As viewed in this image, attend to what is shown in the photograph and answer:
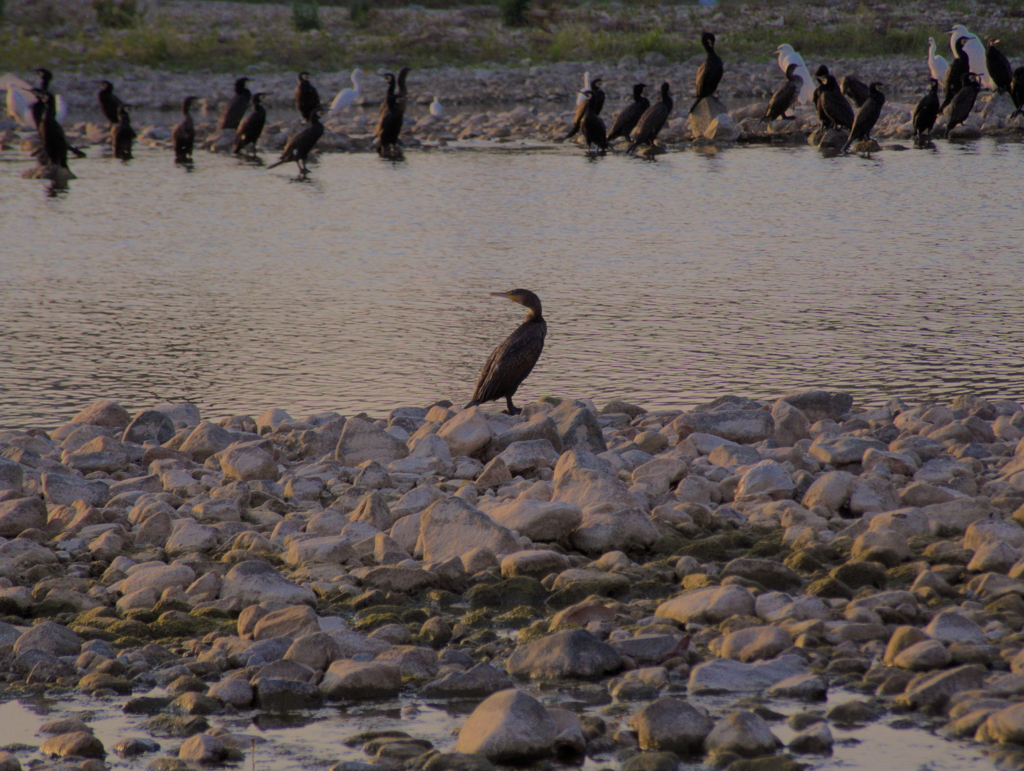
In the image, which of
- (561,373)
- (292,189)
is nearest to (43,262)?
(292,189)

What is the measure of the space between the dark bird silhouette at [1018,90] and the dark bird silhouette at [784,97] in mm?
3551

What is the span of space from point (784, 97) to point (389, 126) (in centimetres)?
675

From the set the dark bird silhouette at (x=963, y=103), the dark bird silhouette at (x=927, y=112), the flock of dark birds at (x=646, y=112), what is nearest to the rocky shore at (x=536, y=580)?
the flock of dark birds at (x=646, y=112)

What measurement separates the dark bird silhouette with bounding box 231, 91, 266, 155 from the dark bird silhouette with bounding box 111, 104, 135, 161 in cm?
179

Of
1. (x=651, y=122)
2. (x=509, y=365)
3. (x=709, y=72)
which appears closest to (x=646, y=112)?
(x=651, y=122)

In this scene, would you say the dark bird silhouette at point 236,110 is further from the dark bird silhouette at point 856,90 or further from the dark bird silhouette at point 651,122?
the dark bird silhouette at point 856,90

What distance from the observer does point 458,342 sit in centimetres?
804

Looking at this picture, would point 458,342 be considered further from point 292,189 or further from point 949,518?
point 292,189

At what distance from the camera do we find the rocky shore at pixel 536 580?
3031mm

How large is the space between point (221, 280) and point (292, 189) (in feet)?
19.5

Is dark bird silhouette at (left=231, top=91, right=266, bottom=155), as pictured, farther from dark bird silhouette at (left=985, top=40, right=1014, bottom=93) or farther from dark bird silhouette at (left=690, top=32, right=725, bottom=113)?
dark bird silhouette at (left=985, top=40, right=1014, bottom=93)

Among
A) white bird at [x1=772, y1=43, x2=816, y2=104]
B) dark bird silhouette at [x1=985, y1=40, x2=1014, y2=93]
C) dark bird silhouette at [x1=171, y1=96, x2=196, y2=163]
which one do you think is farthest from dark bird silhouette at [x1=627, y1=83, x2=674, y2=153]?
dark bird silhouette at [x1=171, y1=96, x2=196, y2=163]

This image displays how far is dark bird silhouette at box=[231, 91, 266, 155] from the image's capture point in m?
19.8

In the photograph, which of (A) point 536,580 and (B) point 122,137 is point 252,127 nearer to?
(B) point 122,137
